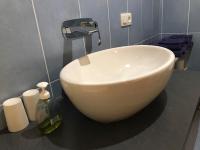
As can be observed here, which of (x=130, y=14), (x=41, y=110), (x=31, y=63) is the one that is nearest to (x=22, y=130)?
(x=41, y=110)

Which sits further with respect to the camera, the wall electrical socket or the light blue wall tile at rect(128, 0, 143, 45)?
the light blue wall tile at rect(128, 0, 143, 45)

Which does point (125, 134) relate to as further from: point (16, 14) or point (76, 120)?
point (16, 14)

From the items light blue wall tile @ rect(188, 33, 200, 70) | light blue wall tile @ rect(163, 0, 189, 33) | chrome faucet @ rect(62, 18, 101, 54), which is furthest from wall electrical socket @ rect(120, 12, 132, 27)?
light blue wall tile @ rect(188, 33, 200, 70)

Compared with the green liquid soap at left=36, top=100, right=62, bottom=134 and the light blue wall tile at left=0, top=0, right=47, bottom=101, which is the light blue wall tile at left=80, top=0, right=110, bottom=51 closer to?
the light blue wall tile at left=0, top=0, right=47, bottom=101

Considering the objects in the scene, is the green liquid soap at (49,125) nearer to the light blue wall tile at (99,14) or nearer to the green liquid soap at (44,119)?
the green liquid soap at (44,119)

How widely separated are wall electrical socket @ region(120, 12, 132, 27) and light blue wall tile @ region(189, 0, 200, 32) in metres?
0.68

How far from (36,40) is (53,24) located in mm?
106

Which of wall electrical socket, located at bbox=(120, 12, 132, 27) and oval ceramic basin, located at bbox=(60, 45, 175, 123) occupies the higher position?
wall electrical socket, located at bbox=(120, 12, 132, 27)

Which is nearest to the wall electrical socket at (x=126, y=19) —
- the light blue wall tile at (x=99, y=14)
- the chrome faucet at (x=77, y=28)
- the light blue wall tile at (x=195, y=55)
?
the light blue wall tile at (x=99, y=14)

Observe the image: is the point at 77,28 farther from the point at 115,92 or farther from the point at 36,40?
the point at 115,92

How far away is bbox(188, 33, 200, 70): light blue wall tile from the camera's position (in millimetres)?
1679

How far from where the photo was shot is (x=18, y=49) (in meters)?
0.69

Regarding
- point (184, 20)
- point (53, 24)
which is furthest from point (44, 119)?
point (184, 20)

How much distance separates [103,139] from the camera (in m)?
0.59
